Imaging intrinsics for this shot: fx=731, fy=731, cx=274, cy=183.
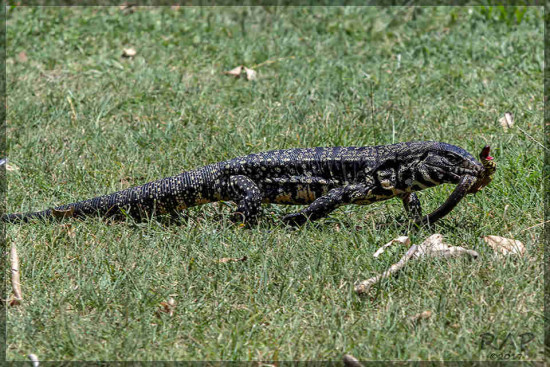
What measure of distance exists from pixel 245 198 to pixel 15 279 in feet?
6.27

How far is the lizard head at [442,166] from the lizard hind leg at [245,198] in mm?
1271

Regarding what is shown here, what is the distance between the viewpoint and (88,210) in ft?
20.2

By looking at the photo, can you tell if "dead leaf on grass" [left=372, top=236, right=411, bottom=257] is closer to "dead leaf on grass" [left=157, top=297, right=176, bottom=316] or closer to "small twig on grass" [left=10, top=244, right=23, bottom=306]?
"dead leaf on grass" [left=157, top=297, right=176, bottom=316]

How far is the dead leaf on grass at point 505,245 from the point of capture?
5.05 metres

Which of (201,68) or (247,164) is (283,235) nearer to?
(247,164)

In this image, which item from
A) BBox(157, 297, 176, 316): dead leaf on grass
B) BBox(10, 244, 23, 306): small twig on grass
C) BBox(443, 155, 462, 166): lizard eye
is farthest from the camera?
Answer: BBox(443, 155, 462, 166): lizard eye

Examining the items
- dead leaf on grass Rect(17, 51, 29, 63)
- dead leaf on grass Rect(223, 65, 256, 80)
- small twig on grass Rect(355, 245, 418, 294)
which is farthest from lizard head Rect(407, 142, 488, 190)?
dead leaf on grass Rect(17, 51, 29, 63)

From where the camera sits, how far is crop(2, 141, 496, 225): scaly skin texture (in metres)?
5.77

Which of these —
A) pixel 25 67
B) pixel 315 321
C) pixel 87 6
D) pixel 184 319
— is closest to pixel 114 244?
pixel 184 319

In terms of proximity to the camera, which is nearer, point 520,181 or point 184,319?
point 184,319

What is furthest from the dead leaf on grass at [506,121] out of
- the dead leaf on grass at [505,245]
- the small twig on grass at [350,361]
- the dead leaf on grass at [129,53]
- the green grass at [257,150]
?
the dead leaf on grass at [129,53]

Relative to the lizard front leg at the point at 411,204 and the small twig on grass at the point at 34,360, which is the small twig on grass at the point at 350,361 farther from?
the lizard front leg at the point at 411,204

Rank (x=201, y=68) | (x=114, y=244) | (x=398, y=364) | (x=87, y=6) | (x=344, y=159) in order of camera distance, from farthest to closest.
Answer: (x=87, y=6) → (x=201, y=68) → (x=344, y=159) → (x=114, y=244) → (x=398, y=364)

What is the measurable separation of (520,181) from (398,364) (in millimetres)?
2817
